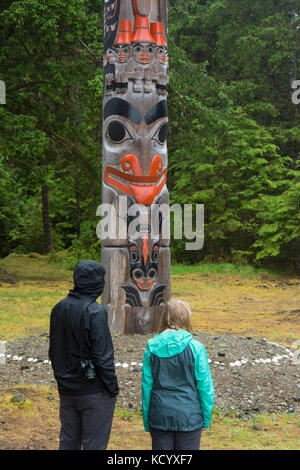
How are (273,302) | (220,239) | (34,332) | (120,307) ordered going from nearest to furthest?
(120,307), (34,332), (273,302), (220,239)

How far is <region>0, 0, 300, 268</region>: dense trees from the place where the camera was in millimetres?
13727

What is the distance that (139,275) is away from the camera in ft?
24.9

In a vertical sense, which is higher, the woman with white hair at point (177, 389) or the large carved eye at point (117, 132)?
the large carved eye at point (117, 132)

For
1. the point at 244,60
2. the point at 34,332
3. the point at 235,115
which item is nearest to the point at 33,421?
the point at 34,332

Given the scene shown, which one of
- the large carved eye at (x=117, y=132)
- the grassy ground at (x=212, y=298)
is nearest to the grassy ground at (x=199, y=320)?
the grassy ground at (x=212, y=298)

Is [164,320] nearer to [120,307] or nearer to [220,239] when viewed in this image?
[120,307]

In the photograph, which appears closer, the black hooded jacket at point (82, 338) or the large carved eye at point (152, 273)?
the black hooded jacket at point (82, 338)

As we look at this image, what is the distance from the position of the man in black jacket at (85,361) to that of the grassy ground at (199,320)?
132cm

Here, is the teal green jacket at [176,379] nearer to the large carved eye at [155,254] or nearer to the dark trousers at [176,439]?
the dark trousers at [176,439]

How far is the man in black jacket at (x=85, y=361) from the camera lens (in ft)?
10.9

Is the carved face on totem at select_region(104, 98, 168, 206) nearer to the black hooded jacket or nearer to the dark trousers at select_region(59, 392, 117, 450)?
the black hooded jacket

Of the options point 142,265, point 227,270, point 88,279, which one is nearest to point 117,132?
point 142,265

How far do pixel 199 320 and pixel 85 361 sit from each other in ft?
23.6

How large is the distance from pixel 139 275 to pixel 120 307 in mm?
534
